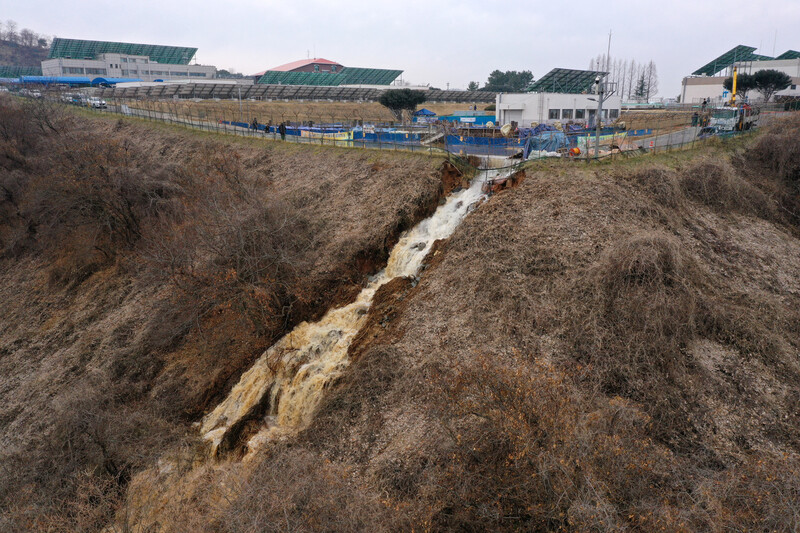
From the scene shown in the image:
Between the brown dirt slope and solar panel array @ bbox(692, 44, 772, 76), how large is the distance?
4961cm

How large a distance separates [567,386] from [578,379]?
0.97m

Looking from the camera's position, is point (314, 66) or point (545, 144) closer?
point (545, 144)

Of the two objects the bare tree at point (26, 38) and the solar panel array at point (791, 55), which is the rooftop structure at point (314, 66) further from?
the bare tree at point (26, 38)

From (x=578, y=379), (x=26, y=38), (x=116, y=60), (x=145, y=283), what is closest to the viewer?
(x=578, y=379)

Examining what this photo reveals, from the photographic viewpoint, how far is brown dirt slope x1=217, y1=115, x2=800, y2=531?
952 centimetres

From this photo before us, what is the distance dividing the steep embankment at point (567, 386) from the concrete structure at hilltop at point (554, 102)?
26.2 m

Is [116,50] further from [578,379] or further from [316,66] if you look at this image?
[578,379]

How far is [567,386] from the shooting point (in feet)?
42.0

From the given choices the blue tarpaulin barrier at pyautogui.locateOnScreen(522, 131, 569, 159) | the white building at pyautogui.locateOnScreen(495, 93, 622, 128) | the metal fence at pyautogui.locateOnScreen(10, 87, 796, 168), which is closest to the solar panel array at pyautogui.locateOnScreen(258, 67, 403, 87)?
the white building at pyautogui.locateOnScreen(495, 93, 622, 128)

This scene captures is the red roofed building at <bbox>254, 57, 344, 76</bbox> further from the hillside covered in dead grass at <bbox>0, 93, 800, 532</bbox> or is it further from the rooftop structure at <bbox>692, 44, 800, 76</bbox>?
the hillside covered in dead grass at <bbox>0, 93, 800, 532</bbox>

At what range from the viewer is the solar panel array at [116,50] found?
3994 inches

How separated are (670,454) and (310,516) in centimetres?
816

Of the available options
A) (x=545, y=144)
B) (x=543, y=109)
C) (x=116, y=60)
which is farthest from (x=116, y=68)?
(x=545, y=144)

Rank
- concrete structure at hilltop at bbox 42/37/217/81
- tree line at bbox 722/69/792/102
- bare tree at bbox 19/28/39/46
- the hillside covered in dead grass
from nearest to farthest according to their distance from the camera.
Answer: the hillside covered in dead grass, tree line at bbox 722/69/792/102, concrete structure at hilltop at bbox 42/37/217/81, bare tree at bbox 19/28/39/46
